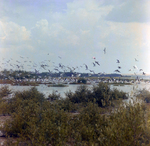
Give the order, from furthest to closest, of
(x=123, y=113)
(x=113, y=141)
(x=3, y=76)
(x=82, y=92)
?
1. (x=3, y=76)
2. (x=82, y=92)
3. (x=123, y=113)
4. (x=113, y=141)

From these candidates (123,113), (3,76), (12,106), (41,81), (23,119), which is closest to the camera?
(123,113)

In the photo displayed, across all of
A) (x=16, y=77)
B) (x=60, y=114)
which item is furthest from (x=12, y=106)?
(x=16, y=77)

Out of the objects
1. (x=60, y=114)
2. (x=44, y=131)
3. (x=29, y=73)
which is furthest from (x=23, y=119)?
(x=29, y=73)

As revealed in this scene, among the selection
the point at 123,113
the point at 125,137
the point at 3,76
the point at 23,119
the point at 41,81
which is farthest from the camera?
the point at 41,81

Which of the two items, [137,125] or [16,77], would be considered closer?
[137,125]

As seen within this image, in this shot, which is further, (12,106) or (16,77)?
(16,77)

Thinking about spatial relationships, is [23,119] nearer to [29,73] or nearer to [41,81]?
[41,81]

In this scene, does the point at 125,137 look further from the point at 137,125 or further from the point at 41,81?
the point at 41,81

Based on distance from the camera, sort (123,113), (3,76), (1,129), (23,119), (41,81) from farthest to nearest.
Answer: (41,81) < (3,76) < (23,119) < (1,129) < (123,113)

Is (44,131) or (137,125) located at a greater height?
(137,125)
